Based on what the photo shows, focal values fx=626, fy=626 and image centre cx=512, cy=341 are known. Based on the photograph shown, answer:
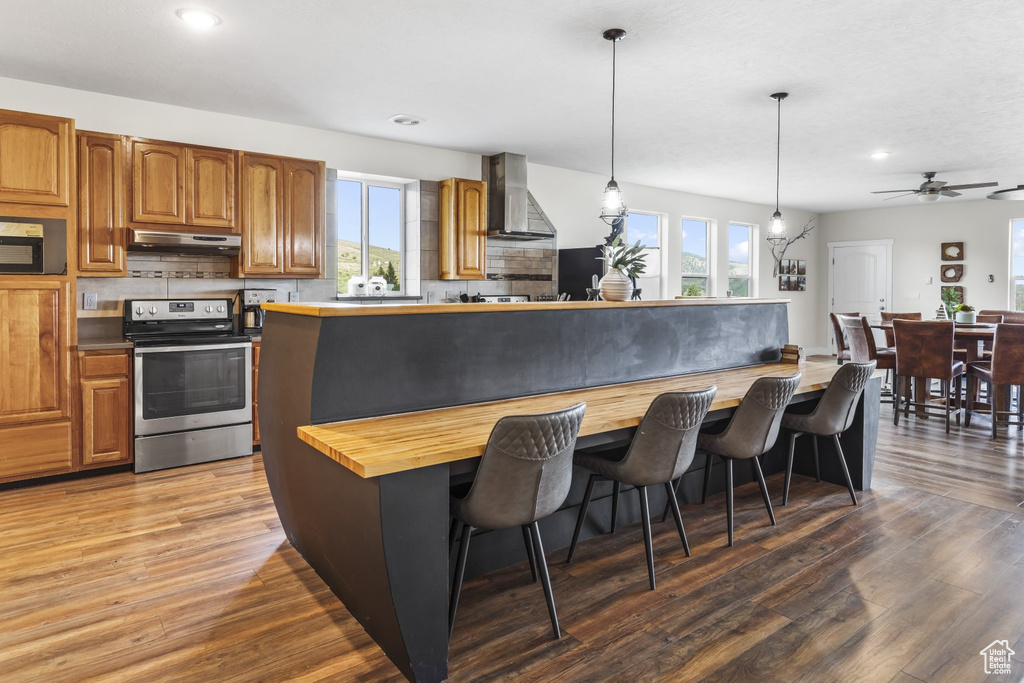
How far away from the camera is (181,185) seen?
4395 mm

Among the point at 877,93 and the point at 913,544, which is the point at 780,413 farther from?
the point at 877,93

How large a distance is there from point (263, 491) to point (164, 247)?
1918 mm

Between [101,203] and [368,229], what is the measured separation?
2169mm

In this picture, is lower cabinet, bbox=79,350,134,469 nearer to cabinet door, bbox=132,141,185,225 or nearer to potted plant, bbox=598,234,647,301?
cabinet door, bbox=132,141,185,225

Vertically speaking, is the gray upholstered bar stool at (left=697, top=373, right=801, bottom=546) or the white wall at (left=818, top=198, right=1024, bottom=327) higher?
the white wall at (left=818, top=198, right=1024, bottom=327)

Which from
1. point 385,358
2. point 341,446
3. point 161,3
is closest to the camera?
point 341,446

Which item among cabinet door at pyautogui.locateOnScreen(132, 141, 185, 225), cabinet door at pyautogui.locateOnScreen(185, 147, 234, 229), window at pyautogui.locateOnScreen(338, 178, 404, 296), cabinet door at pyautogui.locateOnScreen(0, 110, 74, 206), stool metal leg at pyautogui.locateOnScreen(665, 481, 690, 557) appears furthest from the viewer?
window at pyautogui.locateOnScreen(338, 178, 404, 296)

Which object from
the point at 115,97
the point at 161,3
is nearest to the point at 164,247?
the point at 115,97

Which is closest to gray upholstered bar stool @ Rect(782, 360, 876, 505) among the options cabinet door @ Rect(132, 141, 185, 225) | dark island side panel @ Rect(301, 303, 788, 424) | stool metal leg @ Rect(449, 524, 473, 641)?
dark island side panel @ Rect(301, 303, 788, 424)

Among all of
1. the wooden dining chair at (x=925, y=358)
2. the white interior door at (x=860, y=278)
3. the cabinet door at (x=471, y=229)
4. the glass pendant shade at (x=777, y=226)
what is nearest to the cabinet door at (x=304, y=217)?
the cabinet door at (x=471, y=229)

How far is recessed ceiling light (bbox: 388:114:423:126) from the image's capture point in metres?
4.95

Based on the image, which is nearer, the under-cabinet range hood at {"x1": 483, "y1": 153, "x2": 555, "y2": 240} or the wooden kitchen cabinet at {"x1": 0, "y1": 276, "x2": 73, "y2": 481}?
the wooden kitchen cabinet at {"x1": 0, "y1": 276, "x2": 73, "y2": 481}

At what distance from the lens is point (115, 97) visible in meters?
4.46

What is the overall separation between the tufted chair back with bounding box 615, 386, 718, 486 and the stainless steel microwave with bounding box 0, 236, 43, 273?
147 inches
